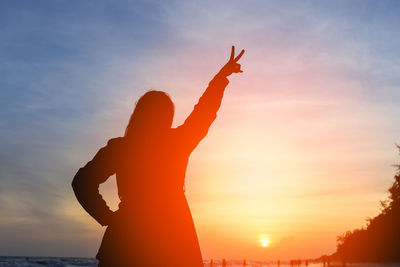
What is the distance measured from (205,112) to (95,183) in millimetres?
1107

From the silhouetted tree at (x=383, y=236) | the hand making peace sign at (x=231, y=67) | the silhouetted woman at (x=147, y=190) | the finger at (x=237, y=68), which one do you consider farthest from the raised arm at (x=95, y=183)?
the silhouetted tree at (x=383, y=236)

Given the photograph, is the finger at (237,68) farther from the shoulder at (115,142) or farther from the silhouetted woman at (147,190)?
the shoulder at (115,142)

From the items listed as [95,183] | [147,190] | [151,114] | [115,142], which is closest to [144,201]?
[147,190]

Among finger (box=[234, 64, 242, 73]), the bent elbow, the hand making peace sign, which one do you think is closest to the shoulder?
the bent elbow

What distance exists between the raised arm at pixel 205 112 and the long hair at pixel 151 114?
153 millimetres

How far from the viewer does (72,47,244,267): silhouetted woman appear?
3.35 m

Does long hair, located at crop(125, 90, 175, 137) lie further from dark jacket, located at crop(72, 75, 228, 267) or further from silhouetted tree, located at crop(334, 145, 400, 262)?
silhouetted tree, located at crop(334, 145, 400, 262)

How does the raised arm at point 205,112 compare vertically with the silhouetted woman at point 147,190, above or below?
above

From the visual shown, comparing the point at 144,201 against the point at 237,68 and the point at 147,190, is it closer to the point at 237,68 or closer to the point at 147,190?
the point at 147,190

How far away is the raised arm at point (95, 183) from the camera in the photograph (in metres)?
3.38

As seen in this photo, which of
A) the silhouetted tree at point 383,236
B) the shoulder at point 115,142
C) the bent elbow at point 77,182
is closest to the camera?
the bent elbow at point 77,182

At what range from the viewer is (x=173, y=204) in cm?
346

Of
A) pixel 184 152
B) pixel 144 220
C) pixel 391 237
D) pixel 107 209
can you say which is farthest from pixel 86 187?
pixel 391 237

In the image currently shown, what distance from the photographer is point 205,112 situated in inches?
158
